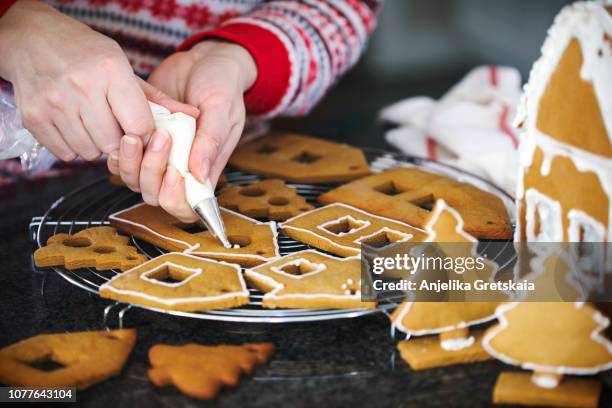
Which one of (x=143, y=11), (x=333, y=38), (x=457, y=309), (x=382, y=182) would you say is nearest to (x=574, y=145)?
(x=457, y=309)

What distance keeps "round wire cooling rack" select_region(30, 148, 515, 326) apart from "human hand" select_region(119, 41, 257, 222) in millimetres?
107

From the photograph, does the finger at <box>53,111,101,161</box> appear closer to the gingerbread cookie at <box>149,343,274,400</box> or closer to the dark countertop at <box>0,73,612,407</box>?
the dark countertop at <box>0,73,612,407</box>

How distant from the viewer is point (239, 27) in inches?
46.9

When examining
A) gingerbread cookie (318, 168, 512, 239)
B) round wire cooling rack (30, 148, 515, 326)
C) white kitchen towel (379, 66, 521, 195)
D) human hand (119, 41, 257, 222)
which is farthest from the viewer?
white kitchen towel (379, 66, 521, 195)

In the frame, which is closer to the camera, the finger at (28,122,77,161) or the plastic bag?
the finger at (28,122,77,161)

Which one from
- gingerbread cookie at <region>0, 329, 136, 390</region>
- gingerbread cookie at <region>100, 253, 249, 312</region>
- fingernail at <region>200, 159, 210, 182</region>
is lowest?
gingerbread cookie at <region>0, 329, 136, 390</region>

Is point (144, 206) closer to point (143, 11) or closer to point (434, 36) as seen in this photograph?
point (143, 11)

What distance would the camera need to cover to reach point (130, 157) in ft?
2.82

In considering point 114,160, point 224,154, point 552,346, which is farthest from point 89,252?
point 552,346

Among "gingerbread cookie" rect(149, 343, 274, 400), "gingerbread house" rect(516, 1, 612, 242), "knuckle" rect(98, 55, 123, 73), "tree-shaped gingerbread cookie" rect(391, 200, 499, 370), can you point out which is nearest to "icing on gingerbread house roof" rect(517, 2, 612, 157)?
"gingerbread house" rect(516, 1, 612, 242)

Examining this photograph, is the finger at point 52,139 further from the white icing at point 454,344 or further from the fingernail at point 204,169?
the white icing at point 454,344

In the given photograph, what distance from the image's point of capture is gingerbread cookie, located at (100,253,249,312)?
773 millimetres

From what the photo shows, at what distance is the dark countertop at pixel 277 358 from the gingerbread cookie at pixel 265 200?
263 mm

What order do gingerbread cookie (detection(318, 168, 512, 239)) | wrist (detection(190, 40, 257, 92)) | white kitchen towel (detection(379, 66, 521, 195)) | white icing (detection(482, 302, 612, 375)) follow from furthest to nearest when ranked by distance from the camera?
white kitchen towel (detection(379, 66, 521, 195)) → wrist (detection(190, 40, 257, 92)) → gingerbread cookie (detection(318, 168, 512, 239)) → white icing (detection(482, 302, 612, 375))
